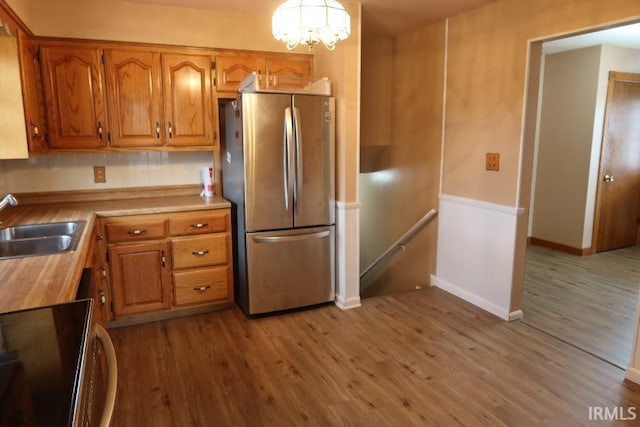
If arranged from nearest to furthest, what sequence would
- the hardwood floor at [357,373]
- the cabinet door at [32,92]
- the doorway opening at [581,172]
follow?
1. the hardwood floor at [357,373]
2. the cabinet door at [32,92]
3. the doorway opening at [581,172]

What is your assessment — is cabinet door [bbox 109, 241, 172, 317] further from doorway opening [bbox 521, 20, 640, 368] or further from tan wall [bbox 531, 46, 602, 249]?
tan wall [bbox 531, 46, 602, 249]

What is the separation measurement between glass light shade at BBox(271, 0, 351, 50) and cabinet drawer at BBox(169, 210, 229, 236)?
1.57 meters

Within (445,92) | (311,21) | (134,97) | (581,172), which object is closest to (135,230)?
(134,97)

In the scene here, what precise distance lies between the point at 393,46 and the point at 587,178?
273 cm

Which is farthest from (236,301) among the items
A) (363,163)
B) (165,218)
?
(363,163)

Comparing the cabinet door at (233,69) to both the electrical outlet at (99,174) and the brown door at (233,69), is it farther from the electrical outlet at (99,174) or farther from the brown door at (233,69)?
the electrical outlet at (99,174)

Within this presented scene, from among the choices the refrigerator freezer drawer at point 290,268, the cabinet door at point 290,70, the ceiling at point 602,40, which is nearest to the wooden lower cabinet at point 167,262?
the refrigerator freezer drawer at point 290,268

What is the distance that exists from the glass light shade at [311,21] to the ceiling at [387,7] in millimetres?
1235

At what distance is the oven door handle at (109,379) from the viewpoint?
87 centimetres

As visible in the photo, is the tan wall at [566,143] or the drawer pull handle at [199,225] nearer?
the drawer pull handle at [199,225]

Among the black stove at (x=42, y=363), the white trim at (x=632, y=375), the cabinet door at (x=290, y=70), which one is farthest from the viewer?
the cabinet door at (x=290, y=70)

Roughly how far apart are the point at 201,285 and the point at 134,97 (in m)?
1.48

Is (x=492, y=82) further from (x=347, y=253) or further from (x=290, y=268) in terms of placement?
(x=290, y=268)

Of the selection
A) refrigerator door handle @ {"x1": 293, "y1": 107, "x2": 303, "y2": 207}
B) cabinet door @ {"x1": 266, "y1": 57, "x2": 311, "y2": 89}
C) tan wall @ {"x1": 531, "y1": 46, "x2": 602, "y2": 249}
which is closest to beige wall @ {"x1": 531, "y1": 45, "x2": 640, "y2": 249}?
tan wall @ {"x1": 531, "y1": 46, "x2": 602, "y2": 249}
